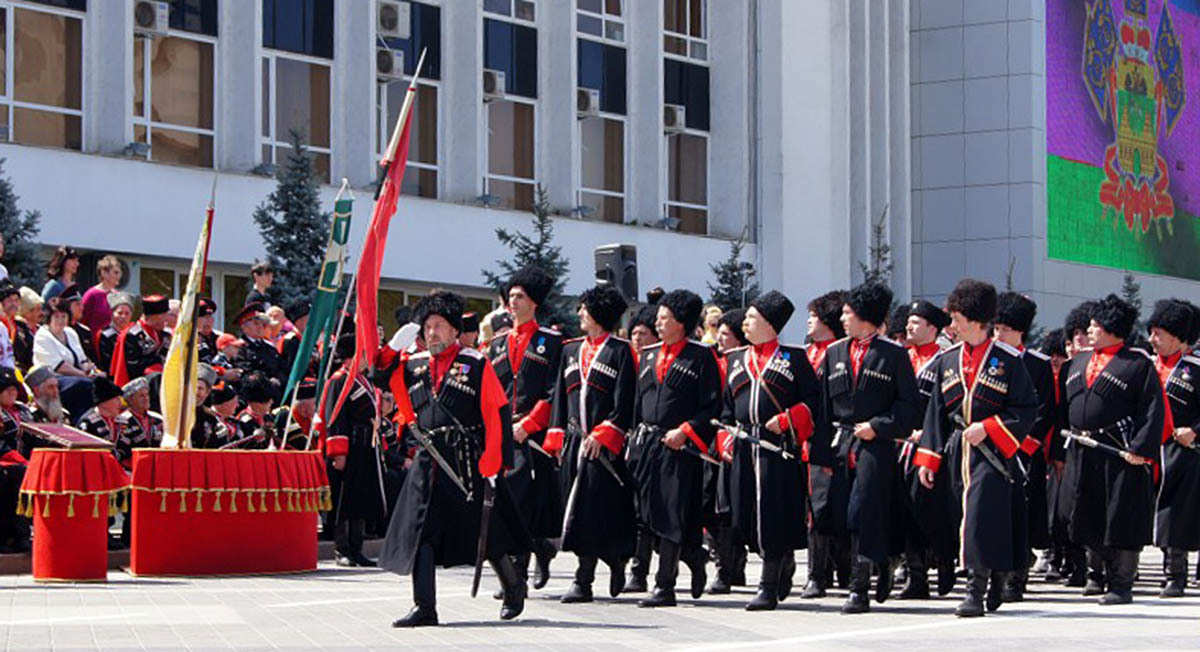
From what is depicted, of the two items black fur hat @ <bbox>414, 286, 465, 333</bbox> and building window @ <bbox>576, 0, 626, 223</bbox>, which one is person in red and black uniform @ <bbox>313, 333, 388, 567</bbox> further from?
building window @ <bbox>576, 0, 626, 223</bbox>

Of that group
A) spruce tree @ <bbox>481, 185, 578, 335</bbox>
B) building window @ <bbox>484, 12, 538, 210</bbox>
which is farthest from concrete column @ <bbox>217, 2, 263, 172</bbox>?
building window @ <bbox>484, 12, 538, 210</bbox>

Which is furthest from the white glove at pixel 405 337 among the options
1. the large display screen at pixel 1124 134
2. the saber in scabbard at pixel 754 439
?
the large display screen at pixel 1124 134

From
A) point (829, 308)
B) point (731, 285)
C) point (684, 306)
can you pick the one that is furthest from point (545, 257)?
point (684, 306)

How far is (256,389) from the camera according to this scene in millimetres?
19094

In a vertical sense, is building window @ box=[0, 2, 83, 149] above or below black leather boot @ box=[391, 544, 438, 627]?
above

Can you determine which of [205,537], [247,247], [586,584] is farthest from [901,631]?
[247,247]

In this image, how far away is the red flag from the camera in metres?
13.1

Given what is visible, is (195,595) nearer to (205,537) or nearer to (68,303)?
(205,537)

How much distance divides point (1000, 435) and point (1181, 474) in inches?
116

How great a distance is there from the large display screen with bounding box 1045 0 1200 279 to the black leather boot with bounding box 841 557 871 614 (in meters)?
39.5

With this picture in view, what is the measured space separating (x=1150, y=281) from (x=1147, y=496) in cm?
4248

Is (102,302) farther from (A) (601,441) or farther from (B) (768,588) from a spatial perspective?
(B) (768,588)

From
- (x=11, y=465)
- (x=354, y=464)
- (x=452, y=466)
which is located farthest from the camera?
(x=354, y=464)

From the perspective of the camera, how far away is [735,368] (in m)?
14.7
